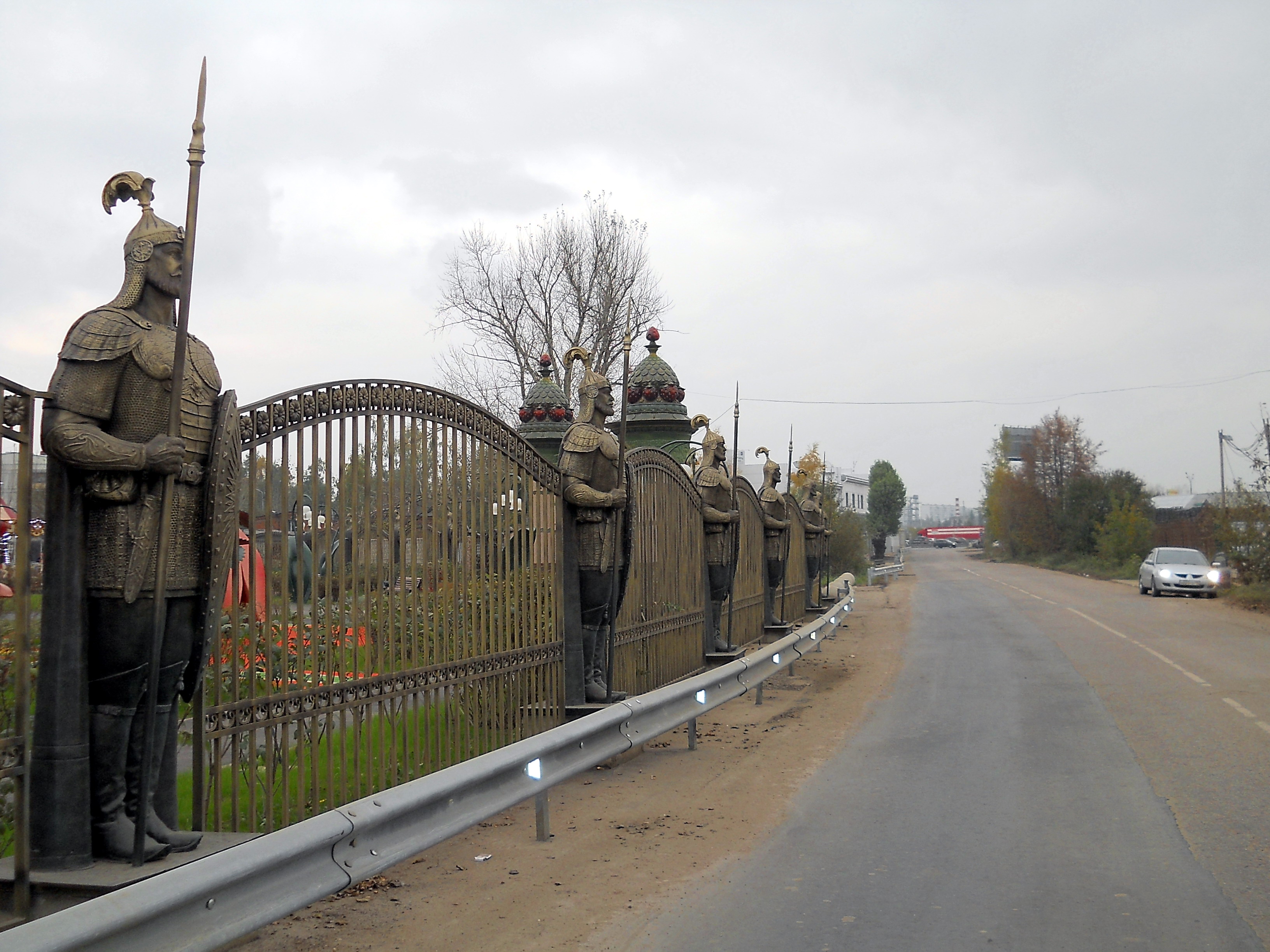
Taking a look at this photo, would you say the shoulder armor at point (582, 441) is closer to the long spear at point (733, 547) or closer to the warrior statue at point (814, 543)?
the long spear at point (733, 547)

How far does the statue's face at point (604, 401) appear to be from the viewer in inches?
337

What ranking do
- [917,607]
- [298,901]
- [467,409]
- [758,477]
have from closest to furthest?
1. [298,901]
2. [467,409]
3. [917,607]
4. [758,477]

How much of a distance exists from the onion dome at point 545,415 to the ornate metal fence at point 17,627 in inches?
745

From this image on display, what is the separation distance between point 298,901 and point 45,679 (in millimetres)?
1220

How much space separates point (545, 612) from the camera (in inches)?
322

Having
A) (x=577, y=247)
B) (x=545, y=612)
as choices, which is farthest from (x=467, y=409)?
(x=577, y=247)

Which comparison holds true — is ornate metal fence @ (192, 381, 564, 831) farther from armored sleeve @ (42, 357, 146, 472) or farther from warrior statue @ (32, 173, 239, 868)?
armored sleeve @ (42, 357, 146, 472)

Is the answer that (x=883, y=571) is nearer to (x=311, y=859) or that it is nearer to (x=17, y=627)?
(x=311, y=859)

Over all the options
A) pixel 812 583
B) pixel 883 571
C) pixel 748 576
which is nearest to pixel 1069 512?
pixel 883 571

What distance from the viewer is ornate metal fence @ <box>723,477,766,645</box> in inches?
592

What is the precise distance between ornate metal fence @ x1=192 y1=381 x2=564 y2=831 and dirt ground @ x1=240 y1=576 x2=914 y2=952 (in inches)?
22.5

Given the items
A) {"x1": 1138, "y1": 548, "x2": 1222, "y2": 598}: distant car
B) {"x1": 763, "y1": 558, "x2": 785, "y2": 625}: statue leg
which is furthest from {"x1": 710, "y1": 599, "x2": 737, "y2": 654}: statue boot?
{"x1": 1138, "y1": 548, "x2": 1222, "y2": 598}: distant car

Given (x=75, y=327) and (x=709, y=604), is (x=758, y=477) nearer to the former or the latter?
(x=709, y=604)

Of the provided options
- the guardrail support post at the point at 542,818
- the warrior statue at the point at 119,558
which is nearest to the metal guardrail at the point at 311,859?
the guardrail support post at the point at 542,818
